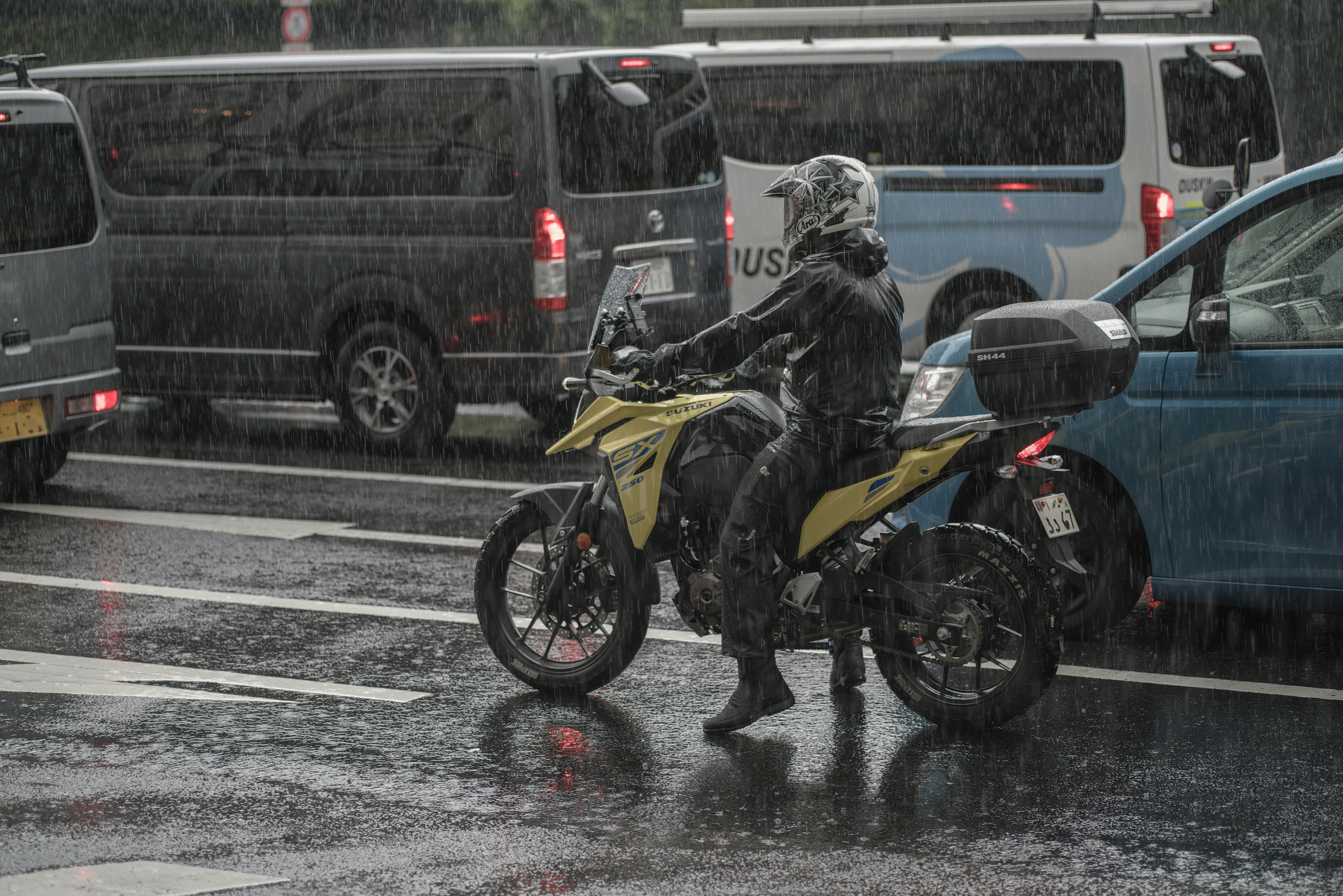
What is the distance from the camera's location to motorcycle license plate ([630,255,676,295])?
11.2 meters

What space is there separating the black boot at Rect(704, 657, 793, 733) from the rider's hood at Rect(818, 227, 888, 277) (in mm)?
1217

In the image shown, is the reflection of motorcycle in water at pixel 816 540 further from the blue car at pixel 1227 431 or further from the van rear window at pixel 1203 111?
the van rear window at pixel 1203 111

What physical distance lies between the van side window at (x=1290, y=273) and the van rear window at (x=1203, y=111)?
6947mm

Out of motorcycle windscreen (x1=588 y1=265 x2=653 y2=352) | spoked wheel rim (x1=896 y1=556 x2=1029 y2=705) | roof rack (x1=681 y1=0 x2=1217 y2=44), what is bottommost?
spoked wheel rim (x1=896 y1=556 x2=1029 y2=705)

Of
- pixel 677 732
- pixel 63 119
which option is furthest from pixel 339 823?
pixel 63 119

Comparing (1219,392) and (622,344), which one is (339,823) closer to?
(622,344)

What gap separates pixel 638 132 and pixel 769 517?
19.5ft

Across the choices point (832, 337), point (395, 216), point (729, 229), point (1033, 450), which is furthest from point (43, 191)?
point (1033, 450)

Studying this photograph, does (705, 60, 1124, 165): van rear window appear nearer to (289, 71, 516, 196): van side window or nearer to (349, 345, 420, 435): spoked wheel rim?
(289, 71, 516, 196): van side window

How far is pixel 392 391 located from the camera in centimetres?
1125

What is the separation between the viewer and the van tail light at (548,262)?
10578 mm

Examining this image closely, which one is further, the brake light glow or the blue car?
the blue car

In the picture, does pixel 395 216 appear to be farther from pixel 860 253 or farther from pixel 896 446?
pixel 896 446

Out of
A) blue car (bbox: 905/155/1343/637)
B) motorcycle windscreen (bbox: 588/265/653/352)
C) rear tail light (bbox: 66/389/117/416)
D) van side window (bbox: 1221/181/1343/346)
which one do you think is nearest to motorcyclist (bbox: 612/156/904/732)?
motorcycle windscreen (bbox: 588/265/653/352)
